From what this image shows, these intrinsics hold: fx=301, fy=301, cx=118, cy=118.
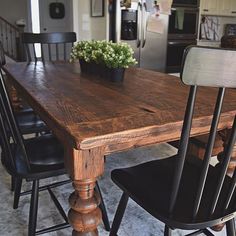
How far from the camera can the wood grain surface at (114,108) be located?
3.29 feet

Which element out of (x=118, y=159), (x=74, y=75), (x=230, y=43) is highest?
(x=230, y=43)

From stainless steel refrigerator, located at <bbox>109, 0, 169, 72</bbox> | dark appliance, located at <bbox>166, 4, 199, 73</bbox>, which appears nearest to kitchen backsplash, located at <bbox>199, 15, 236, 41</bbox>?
dark appliance, located at <bbox>166, 4, 199, 73</bbox>

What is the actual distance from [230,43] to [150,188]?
1994 millimetres

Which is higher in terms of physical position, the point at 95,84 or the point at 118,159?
the point at 95,84

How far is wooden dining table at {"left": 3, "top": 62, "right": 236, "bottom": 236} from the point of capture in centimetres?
100

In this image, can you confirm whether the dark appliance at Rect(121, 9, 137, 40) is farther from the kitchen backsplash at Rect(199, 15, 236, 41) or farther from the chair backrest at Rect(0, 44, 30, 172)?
the chair backrest at Rect(0, 44, 30, 172)

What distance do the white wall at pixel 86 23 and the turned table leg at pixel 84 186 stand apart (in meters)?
3.76

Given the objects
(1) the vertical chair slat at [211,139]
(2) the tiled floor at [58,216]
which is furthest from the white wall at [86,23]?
(1) the vertical chair slat at [211,139]

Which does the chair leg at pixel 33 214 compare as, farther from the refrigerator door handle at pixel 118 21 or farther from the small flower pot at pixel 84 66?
the refrigerator door handle at pixel 118 21

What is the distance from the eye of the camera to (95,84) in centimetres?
178

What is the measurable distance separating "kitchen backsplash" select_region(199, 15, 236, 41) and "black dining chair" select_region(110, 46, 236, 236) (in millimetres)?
4380

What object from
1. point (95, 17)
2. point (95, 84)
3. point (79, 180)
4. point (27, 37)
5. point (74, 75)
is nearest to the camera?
point (79, 180)

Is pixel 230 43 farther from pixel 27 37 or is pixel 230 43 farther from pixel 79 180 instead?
pixel 79 180

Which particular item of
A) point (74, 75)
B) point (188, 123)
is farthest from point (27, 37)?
point (188, 123)
